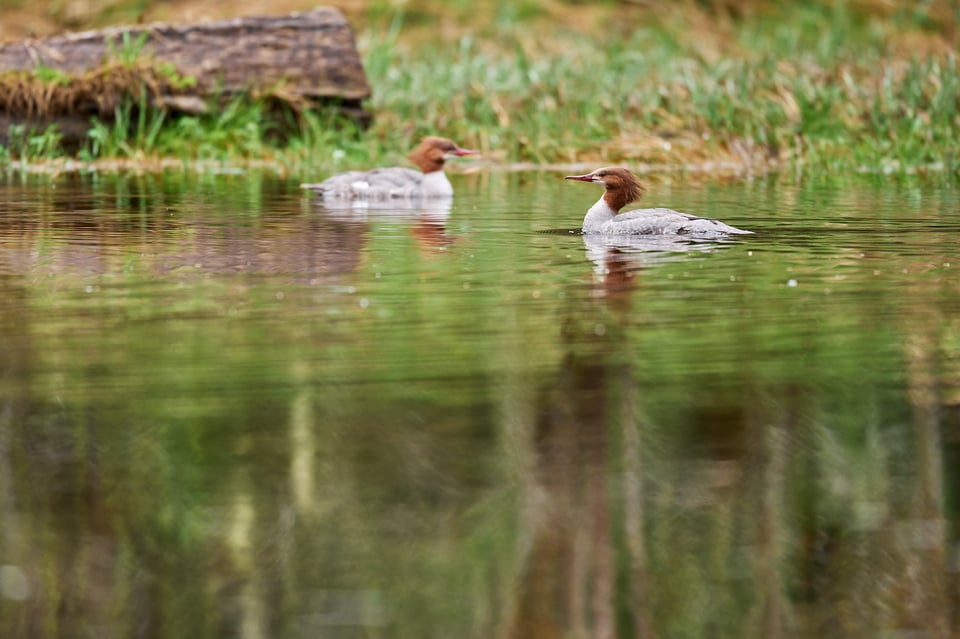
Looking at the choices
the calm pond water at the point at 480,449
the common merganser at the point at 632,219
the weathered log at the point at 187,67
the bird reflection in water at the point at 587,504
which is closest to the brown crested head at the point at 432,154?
the common merganser at the point at 632,219

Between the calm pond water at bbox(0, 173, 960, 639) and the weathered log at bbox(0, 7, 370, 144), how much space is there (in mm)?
9598

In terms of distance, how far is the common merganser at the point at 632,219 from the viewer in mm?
10945

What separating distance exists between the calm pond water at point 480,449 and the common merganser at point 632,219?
1393 mm

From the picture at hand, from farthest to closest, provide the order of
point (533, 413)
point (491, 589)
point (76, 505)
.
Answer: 1. point (533, 413)
2. point (76, 505)
3. point (491, 589)

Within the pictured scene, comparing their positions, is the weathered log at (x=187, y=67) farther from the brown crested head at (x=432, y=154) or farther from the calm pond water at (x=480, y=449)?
the calm pond water at (x=480, y=449)

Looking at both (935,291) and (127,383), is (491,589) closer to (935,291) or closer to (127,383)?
(127,383)

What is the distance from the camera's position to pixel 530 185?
16.5m

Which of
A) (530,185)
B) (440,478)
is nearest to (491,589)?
(440,478)

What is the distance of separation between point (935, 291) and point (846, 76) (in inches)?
462

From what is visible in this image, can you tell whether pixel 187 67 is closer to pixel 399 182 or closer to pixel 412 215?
pixel 399 182

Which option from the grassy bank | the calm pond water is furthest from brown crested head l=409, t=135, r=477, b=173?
the calm pond water

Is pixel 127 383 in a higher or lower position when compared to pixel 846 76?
lower

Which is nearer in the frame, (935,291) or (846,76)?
(935,291)

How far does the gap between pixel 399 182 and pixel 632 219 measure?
4.33 m
